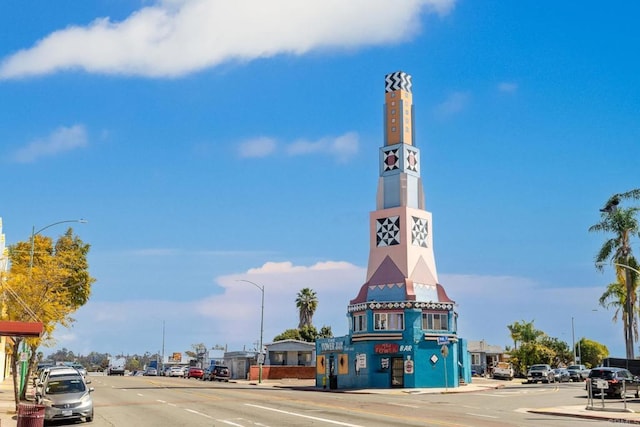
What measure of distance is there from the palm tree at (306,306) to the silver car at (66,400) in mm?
88714

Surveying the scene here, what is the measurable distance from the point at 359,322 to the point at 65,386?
3227cm

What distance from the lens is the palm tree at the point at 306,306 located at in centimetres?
11544

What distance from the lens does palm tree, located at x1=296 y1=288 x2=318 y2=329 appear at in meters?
115

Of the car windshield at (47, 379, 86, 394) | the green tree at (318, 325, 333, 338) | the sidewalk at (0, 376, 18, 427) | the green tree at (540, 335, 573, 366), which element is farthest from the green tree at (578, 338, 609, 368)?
the car windshield at (47, 379, 86, 394)

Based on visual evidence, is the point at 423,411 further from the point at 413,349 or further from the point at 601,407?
the point at 413,349

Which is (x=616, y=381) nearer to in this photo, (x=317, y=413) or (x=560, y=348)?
(x=317, y=413)

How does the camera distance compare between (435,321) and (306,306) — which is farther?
(306,306)

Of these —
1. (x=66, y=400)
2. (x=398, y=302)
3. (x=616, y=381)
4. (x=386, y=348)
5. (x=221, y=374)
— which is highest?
(x=398, y=302)

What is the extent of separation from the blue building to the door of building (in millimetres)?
75

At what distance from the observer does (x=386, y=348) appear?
53.5 m

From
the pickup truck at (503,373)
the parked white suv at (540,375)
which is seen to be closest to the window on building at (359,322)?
the parked white suv at (540,375)

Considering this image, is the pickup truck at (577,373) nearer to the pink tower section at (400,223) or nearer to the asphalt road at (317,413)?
the pink tower section at (400,223)

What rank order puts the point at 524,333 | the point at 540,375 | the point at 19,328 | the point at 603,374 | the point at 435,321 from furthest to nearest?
the point at 524,333
the point at 540,375
the point at 435,321
the point at 603,374
the point at 19,328

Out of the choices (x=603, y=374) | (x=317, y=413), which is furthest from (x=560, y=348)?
(x=317, y=413)
